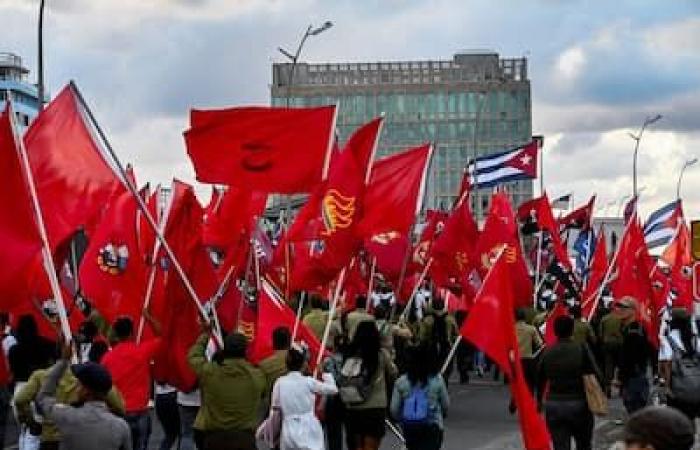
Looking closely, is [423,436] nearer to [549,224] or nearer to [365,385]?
[365,385]

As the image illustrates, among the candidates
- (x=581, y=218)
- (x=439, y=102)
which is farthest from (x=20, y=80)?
(x=581, y=218)

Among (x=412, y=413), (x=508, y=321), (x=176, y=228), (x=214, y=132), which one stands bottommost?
(x=412, y=413)

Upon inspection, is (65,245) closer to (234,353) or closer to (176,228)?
(176,228)

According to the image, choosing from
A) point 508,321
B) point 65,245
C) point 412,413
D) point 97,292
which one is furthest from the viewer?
point 97,292

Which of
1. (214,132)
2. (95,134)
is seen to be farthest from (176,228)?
(95,134)

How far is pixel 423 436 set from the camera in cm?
1150

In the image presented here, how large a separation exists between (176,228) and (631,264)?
935 centimetres

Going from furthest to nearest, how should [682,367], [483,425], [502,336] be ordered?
[483,425] → [682,367] → [502,336]

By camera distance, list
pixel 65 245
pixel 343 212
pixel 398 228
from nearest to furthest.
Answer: pixel 65 245, pixel 343 212, pixel 398 228

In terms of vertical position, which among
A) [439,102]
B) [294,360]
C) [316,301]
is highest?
[439,102]

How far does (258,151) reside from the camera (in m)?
13.2

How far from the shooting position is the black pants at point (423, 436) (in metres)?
11.5

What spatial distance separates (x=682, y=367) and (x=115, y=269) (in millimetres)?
5857

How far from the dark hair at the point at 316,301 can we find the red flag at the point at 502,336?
7.83m
